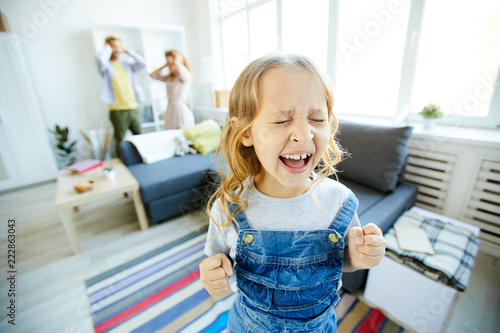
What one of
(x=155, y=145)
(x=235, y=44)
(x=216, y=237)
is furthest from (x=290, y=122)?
(x=235, y=44)

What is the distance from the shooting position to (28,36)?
2.71 metres

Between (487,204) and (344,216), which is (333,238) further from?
(487,204)

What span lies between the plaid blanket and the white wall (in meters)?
3.81

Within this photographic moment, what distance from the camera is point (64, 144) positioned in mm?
3051

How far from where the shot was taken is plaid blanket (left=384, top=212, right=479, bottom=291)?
910 mm

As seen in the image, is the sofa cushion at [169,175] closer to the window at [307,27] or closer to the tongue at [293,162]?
the tongue at [293,162]

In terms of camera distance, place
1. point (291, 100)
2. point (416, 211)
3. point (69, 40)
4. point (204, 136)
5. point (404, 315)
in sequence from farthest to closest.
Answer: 1. point (69, 40)
2. point (204, 136)
3. point (416, 211)
4. point (404, 315)
5. point (291, 100)

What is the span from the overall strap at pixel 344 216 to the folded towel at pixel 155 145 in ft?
6.77

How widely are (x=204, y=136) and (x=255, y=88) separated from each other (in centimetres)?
215

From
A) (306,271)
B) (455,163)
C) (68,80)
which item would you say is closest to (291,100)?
(306,271)

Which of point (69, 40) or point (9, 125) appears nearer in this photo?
point (9, 125)

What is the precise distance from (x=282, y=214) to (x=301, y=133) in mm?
220

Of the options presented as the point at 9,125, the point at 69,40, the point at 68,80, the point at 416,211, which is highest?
the point at 69,40

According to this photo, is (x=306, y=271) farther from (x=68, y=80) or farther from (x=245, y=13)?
(x=68, y=80)
